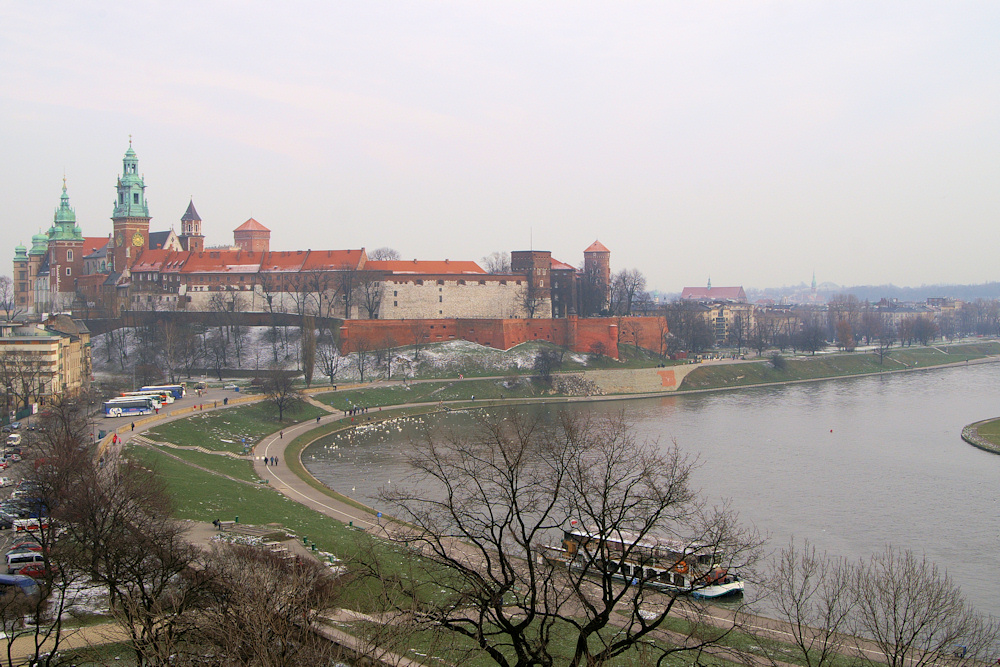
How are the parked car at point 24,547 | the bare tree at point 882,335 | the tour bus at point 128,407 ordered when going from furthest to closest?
the bare tree at point 882,335 < the tour bus at point 128,407 < the parked car at point 24,547

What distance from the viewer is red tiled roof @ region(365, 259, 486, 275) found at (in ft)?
204

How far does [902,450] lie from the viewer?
33.0m

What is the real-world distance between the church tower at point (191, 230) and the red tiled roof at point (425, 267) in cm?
1575

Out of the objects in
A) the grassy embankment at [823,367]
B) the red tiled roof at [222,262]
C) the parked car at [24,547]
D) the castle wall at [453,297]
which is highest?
the red tiled roof at [222,262]

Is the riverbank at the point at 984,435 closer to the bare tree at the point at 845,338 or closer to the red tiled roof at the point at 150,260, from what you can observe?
the bare tree at the point at 845,338

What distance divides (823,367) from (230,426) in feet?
140

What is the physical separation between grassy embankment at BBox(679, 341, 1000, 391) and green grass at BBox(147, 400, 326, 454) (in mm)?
23964

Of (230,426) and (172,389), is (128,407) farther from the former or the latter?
(172,389)

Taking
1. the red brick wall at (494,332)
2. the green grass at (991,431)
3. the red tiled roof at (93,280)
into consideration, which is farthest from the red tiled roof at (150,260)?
the green grass at (991,431)

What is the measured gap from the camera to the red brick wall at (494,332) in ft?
178

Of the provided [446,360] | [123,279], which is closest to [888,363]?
[446,360]

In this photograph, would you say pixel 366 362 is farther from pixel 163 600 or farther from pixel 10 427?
pixel 163 600

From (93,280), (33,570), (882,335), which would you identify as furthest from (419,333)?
(882,335)

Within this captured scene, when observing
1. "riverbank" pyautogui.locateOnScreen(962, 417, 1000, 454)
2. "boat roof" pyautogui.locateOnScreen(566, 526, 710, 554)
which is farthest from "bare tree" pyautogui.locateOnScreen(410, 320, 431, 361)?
"boat roof" pyautogui.locateOnScreen(566, 526, 710, 554)
